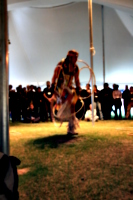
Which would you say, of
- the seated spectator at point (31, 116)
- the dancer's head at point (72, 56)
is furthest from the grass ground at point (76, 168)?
the seated spectator at point (31, 116)

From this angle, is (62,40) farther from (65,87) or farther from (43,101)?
(65,87)

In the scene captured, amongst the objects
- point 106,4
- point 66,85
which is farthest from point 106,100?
point 66,85

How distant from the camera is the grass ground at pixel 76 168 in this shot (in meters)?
2.59

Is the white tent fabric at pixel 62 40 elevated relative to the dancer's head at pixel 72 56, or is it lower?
elevated

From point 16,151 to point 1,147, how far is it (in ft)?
6.23

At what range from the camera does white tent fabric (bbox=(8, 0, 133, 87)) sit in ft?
44.1

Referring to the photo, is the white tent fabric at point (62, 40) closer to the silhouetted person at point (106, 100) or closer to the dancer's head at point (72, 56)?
the silhouetted person at point (106, 100)

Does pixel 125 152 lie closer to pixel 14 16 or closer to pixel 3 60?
pixel 3 60

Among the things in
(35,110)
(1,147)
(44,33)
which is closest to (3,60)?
(1,147)

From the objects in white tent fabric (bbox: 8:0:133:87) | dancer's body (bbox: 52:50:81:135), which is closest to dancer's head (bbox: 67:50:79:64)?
dancer's body (bbox: 52:50:81:135)

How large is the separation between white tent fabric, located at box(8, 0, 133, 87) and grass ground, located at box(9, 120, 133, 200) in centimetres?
875

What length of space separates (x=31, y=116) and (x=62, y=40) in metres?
6.08

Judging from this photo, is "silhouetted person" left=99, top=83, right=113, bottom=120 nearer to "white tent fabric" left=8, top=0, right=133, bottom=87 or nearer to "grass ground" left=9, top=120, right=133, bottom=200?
"white tent fabric" left=8, top=0, right=133, bottom=87

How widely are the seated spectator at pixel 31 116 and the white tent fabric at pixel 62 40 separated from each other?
452 cm
